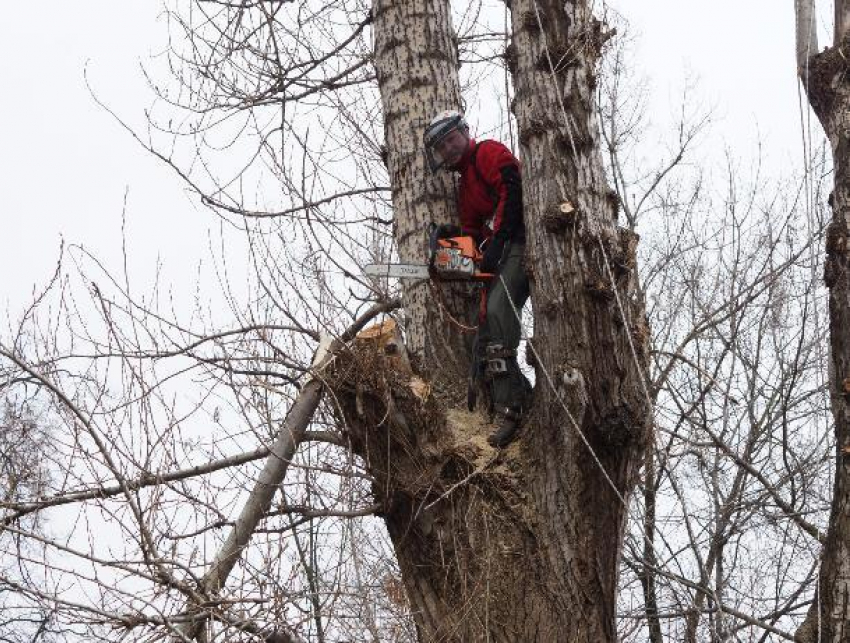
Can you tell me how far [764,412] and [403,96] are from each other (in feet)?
20.1

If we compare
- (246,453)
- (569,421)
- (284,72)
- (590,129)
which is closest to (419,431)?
(569,421)

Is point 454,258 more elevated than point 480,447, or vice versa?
point 454,258

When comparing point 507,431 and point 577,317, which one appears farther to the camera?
point 507,431

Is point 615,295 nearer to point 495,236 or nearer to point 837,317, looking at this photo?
point 837,317

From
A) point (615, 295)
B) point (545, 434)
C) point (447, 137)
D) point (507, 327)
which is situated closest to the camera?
point (615, 295)

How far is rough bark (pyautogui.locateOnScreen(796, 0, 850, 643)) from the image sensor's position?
4.04 metres

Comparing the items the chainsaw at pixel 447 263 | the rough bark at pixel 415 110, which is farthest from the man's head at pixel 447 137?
the chainsaw at pixel 447 263

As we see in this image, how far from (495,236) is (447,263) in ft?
0.95

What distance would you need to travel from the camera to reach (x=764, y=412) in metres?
9.88

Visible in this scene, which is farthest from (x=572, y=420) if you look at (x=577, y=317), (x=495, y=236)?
(x=495, y=236)

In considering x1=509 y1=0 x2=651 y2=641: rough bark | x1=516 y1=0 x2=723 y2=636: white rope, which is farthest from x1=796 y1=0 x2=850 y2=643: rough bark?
x1=509 y1=0 x2=651 y2=641: rough bark

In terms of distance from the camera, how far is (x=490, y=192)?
5074 mm

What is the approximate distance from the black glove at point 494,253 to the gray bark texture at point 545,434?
72cm

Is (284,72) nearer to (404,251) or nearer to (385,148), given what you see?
(385,148)
